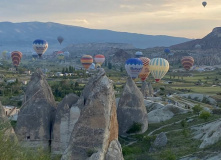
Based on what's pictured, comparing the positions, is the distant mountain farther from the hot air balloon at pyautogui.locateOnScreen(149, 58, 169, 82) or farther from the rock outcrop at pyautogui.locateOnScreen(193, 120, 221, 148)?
the rock outcrop at pyautogui.locateOnScreen(193, 120, 221, 148)

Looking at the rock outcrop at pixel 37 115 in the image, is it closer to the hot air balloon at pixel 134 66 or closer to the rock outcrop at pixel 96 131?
the rock outcrop at pixel 96 131

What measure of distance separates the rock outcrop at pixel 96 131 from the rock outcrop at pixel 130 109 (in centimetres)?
1284

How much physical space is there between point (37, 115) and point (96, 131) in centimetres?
840

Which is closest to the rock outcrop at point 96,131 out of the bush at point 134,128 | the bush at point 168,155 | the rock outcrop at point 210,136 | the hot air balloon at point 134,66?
the bush at point 168,155

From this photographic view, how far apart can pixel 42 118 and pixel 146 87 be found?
25.4m

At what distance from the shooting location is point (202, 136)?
75.7 feet

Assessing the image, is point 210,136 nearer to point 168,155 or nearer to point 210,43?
point 168,155

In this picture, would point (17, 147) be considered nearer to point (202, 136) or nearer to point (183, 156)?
point (183, 156)

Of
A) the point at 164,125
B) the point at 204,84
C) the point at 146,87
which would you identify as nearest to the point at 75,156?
the point at 164,125

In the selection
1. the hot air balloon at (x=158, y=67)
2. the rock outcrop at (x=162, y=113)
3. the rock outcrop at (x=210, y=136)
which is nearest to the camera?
the rock outcrop at (x=210, y=136)

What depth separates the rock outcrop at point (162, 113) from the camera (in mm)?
30509

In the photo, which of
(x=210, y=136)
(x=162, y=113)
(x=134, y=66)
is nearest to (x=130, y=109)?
(x=162, y=113)

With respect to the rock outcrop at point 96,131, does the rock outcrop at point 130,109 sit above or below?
below

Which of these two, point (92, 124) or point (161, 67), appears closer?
point (92, 124)
